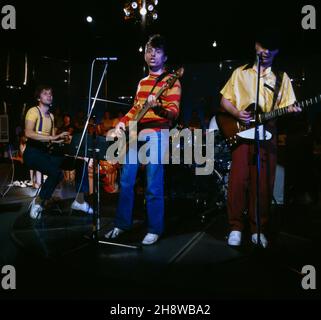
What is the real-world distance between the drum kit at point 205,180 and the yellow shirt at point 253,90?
7.38 ft

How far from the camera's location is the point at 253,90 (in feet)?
12.4

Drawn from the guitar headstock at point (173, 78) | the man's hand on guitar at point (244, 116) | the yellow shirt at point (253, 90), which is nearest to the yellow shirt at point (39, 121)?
the guitar headstock at point (173, 78)

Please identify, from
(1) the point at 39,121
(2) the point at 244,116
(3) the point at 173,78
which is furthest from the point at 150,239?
(1) the point at 39,121

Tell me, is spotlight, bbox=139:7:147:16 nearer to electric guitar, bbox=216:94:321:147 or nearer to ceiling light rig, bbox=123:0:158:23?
ceiling light rig, bbox=123:0:158:23

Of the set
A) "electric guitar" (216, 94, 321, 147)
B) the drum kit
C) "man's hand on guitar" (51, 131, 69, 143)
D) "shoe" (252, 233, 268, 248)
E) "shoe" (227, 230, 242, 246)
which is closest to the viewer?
"electric guitar" (216, 94, 321, 147)

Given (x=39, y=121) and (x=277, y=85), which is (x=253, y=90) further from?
(x=39, y=121)

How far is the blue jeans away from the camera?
13.0 ft

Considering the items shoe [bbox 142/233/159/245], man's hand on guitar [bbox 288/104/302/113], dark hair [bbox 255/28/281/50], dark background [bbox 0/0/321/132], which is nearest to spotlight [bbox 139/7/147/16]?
dark background [bbox 0/0/321/132]

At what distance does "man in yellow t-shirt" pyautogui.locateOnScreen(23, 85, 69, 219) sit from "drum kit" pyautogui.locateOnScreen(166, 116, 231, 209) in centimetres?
202

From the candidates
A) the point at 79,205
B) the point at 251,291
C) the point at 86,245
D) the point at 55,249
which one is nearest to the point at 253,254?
the point at 251,291

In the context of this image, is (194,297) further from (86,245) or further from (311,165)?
(311,165)

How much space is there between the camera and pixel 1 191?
822 cm

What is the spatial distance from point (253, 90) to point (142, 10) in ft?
14.5

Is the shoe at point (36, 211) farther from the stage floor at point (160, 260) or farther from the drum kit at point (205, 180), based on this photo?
the drum kit at point (205, 180)
